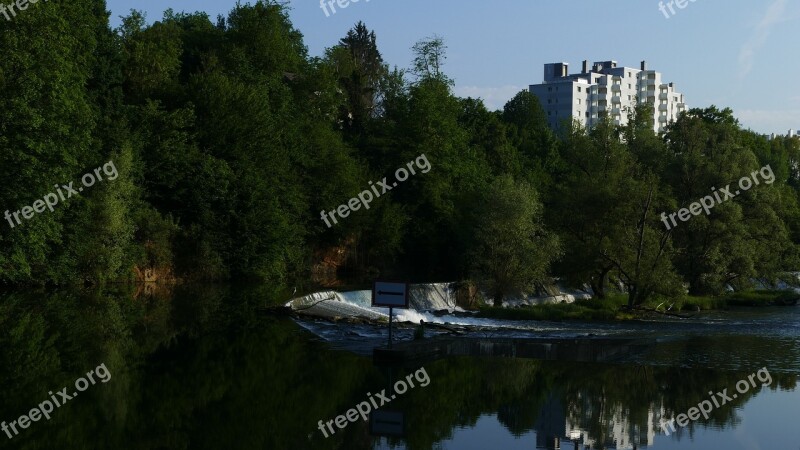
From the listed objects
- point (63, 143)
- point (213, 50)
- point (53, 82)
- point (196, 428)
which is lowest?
point (196, 428)

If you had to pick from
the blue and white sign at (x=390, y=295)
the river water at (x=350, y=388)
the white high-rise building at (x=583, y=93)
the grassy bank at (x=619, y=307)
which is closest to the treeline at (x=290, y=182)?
the grassy bank at (x=619, y=307)

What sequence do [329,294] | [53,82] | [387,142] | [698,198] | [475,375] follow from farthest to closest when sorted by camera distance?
[387,142]
[698,198]
[329,294]
[53,82]
[475,375]

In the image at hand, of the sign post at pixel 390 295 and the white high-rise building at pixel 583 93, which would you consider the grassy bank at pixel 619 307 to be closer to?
the sign post at pixel 390 295

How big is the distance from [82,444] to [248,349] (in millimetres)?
13953

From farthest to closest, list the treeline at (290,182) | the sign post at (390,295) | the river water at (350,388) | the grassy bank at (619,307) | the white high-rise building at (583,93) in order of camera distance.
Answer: the white high-rise building at (583,93) < the treeline at (290,182) < the grassy bank at (619,307) < the sign post at (390,295) < the river water at (350,388)

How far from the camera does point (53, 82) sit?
140 ft

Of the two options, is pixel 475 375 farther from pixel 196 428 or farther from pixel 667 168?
pixel 667 168

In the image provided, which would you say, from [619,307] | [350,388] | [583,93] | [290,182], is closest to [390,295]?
[350,388]

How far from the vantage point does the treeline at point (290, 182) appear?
4547 cm

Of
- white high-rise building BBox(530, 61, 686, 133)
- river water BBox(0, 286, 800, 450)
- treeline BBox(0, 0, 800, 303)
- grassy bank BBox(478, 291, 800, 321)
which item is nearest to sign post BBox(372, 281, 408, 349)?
river water BBox(0, 286, 800, 450)

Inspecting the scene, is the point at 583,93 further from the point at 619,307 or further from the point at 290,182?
the point at 619,307

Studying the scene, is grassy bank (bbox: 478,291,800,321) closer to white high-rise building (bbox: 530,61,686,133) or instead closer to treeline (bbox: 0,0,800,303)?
treeline (bbox: 0,0,800,303)

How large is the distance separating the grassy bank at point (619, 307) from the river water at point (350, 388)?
5247 millimetres

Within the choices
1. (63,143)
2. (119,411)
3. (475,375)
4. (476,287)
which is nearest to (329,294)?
(476,287)
